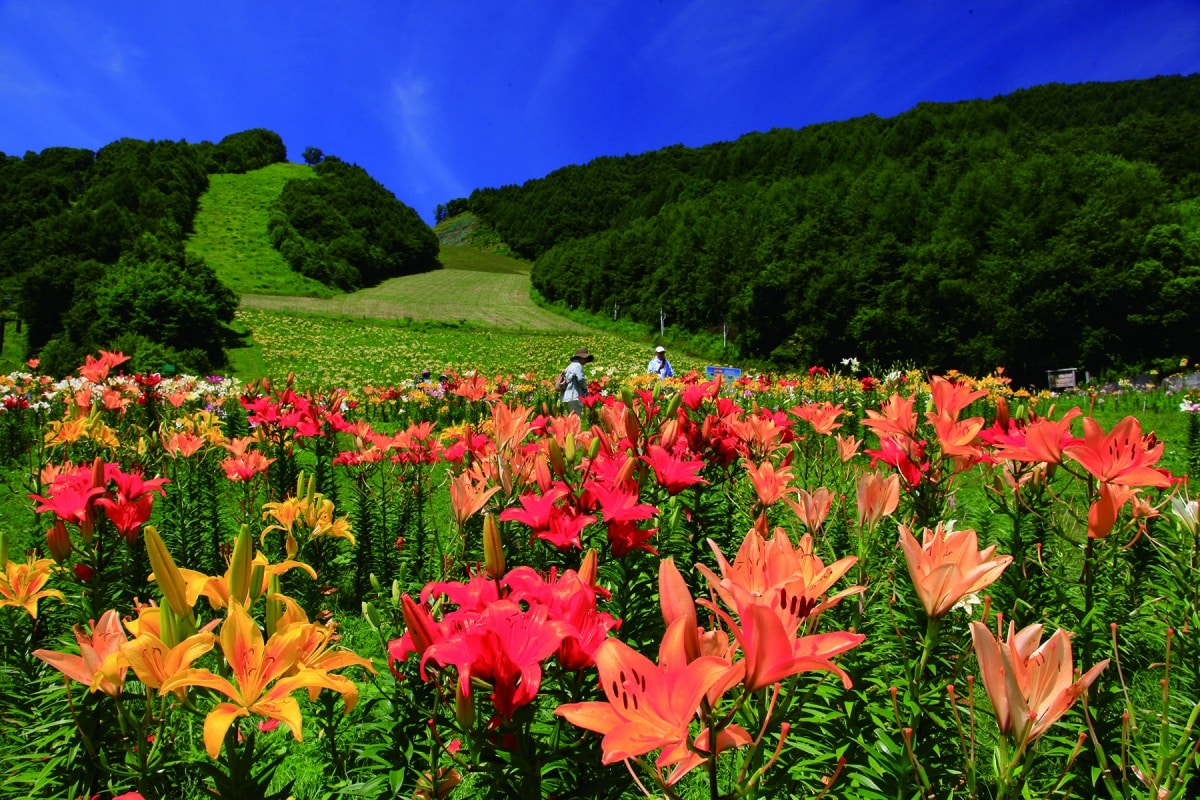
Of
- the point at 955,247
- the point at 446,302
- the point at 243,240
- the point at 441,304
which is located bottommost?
the point at 441,304

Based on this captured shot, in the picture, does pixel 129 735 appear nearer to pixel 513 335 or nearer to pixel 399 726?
pixel 399 726

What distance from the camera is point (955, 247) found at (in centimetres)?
2597

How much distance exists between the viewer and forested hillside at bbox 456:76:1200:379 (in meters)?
23.0

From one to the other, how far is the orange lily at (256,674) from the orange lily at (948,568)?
0.88m

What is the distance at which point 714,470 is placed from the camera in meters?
2.28

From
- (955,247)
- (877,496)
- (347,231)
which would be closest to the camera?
(877,496)

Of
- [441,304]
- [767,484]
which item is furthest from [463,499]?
[441,304]

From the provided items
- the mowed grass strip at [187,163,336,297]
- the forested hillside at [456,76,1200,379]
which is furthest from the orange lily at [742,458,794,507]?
the mowed grass strip at [187,163,336,297]

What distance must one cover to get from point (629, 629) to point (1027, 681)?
35.4 inches

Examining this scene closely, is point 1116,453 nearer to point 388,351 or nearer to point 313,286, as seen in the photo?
point 388,351

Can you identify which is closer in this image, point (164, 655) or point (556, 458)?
point (164, 655)

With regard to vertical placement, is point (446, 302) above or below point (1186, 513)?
above

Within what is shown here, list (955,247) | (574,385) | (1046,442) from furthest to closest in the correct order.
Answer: (955,247)
(574,385)
(1046,442)

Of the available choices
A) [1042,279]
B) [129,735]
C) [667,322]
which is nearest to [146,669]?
[129,735]
